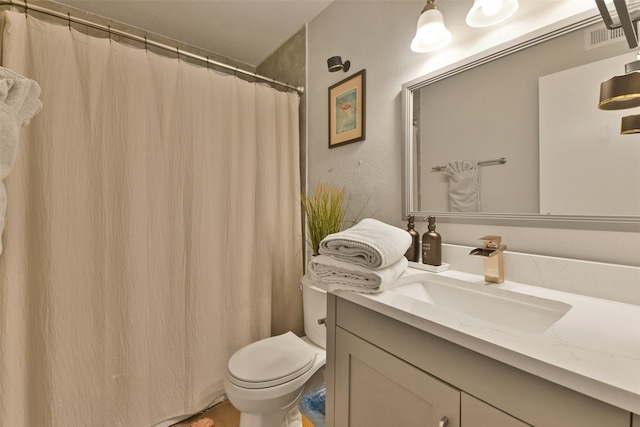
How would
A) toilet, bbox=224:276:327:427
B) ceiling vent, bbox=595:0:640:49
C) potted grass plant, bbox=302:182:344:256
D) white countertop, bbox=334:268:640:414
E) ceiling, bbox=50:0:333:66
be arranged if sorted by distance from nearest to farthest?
white countertop, bbox=334:268:640:414
ceiling vent, bbox=595:0:640:49
toilet, bbox=224:276:327:427
potted grass plant, bbox=302:182:344:256
ceiling, bbox=50:0:333:66

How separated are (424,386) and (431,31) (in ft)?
3.67

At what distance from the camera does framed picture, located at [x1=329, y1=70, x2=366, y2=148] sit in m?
1.46

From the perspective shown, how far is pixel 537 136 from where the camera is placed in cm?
87

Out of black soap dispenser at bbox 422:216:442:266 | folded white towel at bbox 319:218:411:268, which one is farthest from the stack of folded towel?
black soap dispenser at bbox 422:216:442:266

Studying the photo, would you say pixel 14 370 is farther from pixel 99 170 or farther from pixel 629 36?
pixel 629 36

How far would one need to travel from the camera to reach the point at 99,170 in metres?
1.29

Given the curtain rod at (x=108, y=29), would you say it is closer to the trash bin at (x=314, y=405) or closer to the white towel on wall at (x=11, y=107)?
the white towel on wall at (x=11, y=107)

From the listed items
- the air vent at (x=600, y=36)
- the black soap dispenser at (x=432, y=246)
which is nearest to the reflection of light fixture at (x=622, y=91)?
the air vent at (x=600, y=36)

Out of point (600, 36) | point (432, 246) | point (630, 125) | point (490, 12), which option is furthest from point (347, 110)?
point (630, 125)

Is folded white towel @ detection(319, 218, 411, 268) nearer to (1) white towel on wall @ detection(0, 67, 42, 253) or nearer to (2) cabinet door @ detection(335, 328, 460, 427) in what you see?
(2) cabinet door @ detection(335, 328, 460, 427)

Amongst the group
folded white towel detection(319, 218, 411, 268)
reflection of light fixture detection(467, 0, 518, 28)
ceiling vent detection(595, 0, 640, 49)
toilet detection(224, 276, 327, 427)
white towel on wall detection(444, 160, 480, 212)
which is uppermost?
reflection of light fixture detection(467, 0, 518, 28)

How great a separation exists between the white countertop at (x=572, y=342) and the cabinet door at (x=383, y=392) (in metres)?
0.12

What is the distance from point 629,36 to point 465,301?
27.3 inches

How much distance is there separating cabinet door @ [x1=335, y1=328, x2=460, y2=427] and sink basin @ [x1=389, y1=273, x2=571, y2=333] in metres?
0.17
